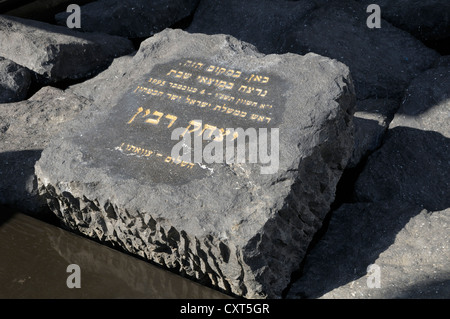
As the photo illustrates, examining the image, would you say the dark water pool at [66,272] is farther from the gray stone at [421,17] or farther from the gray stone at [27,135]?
the gray stone at [421,17]

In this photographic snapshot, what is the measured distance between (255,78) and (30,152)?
3.86ft

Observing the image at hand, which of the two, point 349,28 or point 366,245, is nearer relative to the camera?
point 366,245

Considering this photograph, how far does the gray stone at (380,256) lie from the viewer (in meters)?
2.55

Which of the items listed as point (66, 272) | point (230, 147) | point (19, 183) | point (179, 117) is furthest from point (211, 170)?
point (19, 183)

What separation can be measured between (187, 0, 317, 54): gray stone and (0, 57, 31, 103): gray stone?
116cm

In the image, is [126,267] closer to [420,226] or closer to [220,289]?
[220,289]

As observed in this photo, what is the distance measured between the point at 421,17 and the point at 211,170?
6.89 ft

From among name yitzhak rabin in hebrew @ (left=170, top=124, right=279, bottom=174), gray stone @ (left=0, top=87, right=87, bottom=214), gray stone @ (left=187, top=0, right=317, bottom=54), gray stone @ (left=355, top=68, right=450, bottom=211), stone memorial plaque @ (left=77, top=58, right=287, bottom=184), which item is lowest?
gray stone @ (left=355, top=68, right=450, bottom=211)

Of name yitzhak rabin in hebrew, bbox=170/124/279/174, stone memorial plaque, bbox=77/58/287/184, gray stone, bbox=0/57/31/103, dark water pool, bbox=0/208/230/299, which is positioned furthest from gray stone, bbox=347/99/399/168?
gray stone, bbox=0/57/31/103

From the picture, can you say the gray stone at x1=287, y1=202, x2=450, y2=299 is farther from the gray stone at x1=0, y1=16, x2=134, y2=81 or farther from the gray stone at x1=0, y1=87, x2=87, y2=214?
the gray stone at x1=0, y1=16, x2=134, y2=81

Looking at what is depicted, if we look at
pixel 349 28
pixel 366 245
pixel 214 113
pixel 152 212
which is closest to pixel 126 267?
pixel 152 212

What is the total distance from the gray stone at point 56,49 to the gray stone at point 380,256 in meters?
1.88

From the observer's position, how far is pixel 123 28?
14.6 feet

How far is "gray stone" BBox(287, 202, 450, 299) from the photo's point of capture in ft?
8.36
